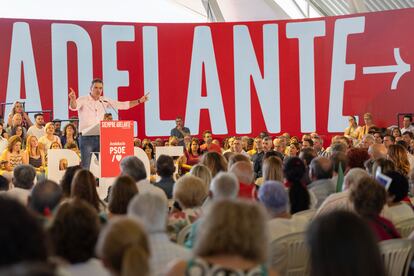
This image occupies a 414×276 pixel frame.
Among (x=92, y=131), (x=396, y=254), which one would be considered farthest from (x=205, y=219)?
(x=92, y=131)

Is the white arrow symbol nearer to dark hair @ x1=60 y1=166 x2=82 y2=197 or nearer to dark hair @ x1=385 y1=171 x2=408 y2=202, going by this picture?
dark hair @ x1=60 y1=166 x2=82 y2=197

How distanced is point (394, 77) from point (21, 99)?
8004 millimetres

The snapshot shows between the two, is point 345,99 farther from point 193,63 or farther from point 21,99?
point 21,99

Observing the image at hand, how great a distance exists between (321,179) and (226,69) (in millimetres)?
12248

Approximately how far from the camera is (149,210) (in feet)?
12.2

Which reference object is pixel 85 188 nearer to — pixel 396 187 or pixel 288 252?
pixel 288 252

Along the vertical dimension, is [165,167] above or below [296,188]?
above

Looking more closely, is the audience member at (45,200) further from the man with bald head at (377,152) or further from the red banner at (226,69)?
the red banner at (226,69)

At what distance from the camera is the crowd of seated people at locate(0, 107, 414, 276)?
2.52 meters

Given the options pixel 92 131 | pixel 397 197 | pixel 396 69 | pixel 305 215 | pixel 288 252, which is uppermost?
pixel 396 69

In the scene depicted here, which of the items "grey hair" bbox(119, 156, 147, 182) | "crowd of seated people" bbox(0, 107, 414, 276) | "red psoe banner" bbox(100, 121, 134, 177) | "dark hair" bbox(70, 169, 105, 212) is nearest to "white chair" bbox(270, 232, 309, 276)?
"crowd of seated people" bbox(0, 107, 414, 276)

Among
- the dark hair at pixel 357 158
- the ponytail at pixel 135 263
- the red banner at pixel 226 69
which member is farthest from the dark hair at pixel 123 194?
the red banner at pixel 226 69

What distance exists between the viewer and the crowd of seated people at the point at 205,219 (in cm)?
252

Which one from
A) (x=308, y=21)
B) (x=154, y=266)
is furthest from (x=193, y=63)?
(x=154, y=266)
